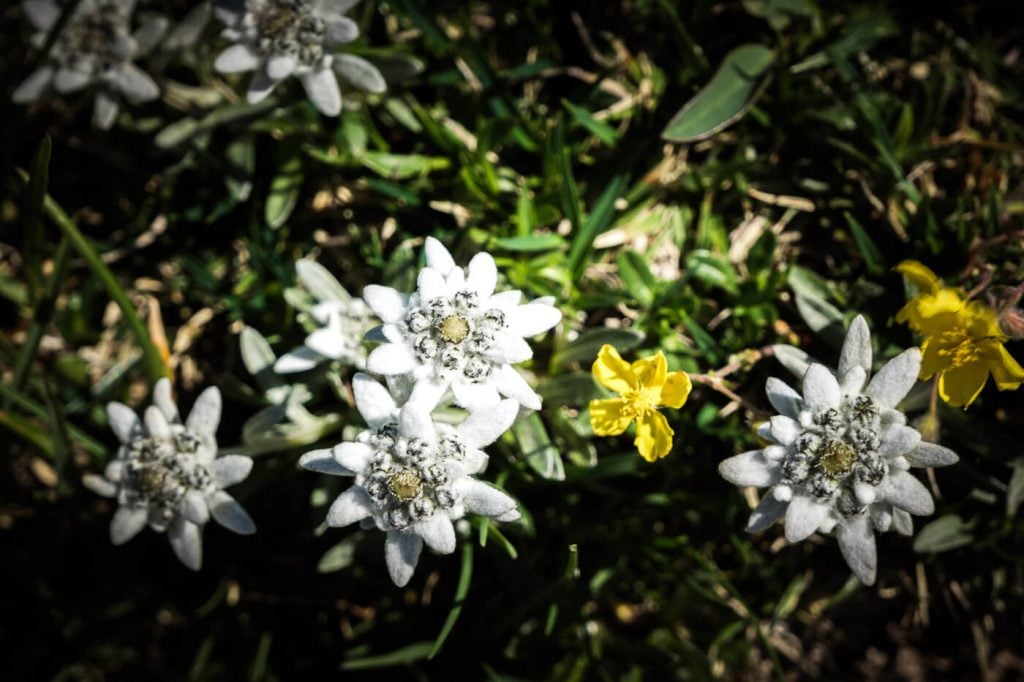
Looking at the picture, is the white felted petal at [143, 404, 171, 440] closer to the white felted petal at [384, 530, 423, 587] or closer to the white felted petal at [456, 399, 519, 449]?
the white felted petal at [384, 530, 423, 587]

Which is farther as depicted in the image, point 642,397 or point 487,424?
point 642,397

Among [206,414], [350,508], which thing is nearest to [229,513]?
[206,414]

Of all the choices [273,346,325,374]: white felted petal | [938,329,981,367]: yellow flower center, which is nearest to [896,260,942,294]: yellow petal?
[938,329,981,367]: yellow flower center

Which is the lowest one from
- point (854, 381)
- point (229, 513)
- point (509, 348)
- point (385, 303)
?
point (854, 381)

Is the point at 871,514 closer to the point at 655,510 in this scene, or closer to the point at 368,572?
the point at 655,510

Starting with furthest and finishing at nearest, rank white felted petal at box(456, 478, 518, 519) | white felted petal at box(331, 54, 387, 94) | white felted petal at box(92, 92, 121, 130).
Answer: white felted petal at box(92, 92, 121, 130), white felted petal at box(331, 54, 387, 94), white felted petal at box(456, 478, 518, 519)

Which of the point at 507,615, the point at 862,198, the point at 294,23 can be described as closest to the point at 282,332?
the point at 294,23

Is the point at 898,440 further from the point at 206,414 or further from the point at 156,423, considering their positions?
the point at 156,423
